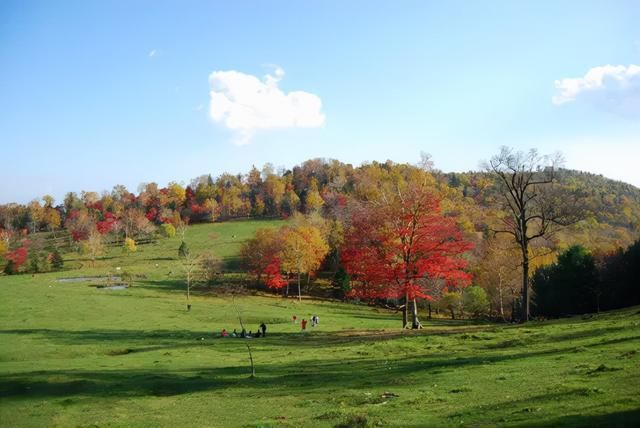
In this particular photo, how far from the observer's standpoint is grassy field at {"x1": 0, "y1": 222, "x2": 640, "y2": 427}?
14.9 m

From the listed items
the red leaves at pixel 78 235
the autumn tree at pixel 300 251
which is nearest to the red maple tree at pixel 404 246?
the autumn tree at pixel 300 251

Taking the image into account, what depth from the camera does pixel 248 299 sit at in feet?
287

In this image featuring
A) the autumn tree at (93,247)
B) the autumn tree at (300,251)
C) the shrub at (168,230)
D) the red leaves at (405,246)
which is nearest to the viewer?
the red leaves at (405,246)

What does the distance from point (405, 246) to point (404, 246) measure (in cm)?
10

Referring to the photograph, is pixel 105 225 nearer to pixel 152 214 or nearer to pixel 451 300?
pixel 152 214

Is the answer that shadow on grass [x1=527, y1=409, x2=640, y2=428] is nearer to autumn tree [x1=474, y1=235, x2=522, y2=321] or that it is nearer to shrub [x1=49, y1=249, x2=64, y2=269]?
autumn tree [x1=474, y1=235, x2=522, y2=321]

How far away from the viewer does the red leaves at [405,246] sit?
42.1 m

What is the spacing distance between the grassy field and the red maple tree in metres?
5.06

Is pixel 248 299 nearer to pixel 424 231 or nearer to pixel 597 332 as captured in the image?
pixel 424 231

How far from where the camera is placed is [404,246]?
42.7 metres

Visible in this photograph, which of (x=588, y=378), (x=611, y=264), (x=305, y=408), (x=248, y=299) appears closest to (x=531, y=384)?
(x=588, y=378)

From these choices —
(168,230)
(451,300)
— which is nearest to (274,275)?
(451,300)

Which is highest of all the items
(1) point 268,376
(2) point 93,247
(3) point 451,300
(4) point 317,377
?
(2) point 93,247

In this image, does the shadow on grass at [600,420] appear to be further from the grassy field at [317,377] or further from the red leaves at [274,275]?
the red leaves at [274,275]
